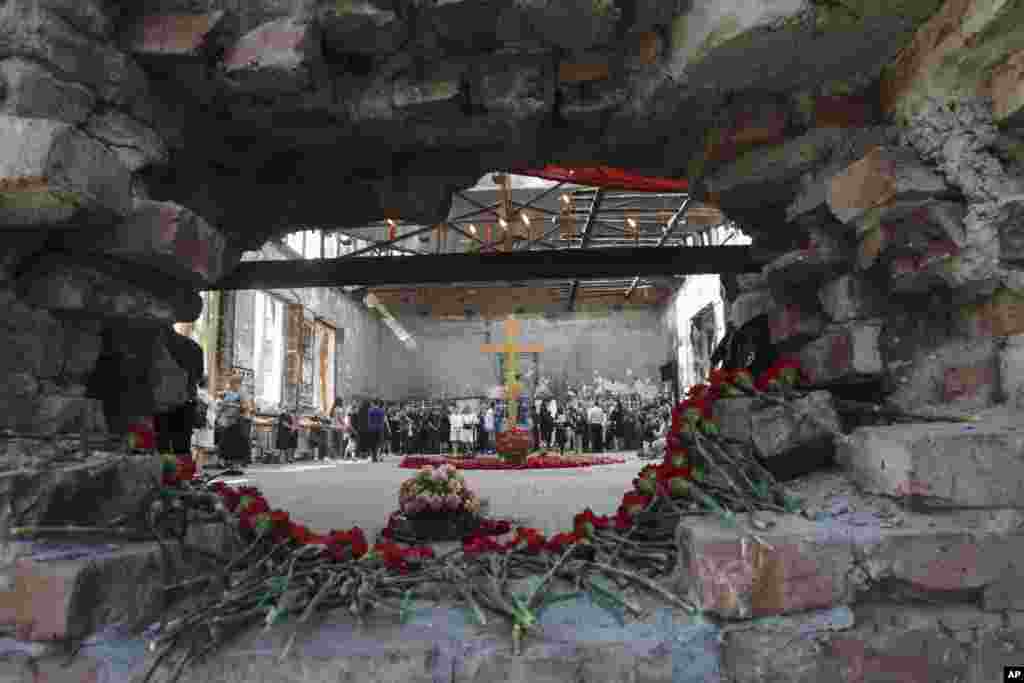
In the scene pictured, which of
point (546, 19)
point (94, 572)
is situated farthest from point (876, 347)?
point (94, 572)

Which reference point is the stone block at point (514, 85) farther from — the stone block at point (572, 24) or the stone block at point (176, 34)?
the stone block at point (176, 34)

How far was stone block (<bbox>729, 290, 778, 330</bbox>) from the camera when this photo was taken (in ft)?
9.57

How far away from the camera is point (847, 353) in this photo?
2.18 metres

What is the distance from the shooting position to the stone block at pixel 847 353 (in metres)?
2.13

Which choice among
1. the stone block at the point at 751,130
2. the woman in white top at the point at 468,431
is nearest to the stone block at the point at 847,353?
the stone block at the point at 751,130

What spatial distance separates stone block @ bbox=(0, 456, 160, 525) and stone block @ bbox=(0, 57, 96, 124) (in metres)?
1.09

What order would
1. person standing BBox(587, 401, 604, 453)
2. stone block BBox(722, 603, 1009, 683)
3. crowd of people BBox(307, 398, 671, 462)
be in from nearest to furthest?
stone block BBox(722, 603, 1009, 683)
crowd of people BBox(307, 398, 671, 462)
person standing BBox(587, 401, 604, 453)

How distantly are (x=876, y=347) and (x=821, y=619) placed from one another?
1.09 metres

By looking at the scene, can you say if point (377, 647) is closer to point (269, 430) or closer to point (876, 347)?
point (876, 347)

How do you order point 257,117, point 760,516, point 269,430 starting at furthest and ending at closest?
1. point 269,430
2. point 257,117
3. point 760,516

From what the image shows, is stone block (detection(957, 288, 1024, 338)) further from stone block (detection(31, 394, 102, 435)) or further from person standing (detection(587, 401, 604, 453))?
person standing (detection(587, 401, 604, 453))

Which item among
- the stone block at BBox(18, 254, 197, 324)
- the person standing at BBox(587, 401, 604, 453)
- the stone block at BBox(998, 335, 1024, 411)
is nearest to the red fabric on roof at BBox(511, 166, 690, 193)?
the stone block at BBox(18, 254, 197, 324)

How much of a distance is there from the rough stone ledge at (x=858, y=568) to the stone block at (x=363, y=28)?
6.83ft

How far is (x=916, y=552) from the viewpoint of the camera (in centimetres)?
151
